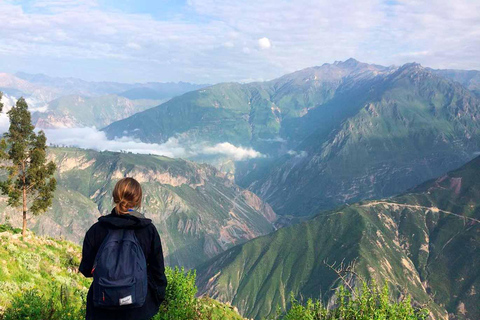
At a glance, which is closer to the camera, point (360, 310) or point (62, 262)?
point (360, 310)

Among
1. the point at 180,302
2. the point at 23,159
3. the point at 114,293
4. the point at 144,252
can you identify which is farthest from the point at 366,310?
the point at 23,159

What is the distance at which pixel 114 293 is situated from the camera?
8.64 meters

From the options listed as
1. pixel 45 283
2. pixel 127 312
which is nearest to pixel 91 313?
pixel 127 312

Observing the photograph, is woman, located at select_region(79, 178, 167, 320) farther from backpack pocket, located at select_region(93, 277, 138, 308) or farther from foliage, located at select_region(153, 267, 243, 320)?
foliage, located at select_region(153, 267, 243, 320)

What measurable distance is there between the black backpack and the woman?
0.29 m

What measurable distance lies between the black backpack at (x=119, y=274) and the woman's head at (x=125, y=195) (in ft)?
2.64

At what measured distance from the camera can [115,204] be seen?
9656 millimetres

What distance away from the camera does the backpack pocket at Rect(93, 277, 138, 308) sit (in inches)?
339

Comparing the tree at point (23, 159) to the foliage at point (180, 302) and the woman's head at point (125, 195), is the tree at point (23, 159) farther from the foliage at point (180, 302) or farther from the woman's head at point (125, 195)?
the woman's head at point (125, 195)

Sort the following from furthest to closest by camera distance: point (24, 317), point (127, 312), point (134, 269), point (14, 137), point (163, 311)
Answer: point (14, 137), point (163, 311), point (24, 317), point (127, 312), point (134, 269)

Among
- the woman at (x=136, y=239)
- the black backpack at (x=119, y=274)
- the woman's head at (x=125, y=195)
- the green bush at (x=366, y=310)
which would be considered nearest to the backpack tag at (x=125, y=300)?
the black backpack at (x=119, y=274)

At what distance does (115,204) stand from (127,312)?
2.96m

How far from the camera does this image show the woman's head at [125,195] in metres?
9.50

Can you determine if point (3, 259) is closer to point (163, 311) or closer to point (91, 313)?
point (163, 311)
